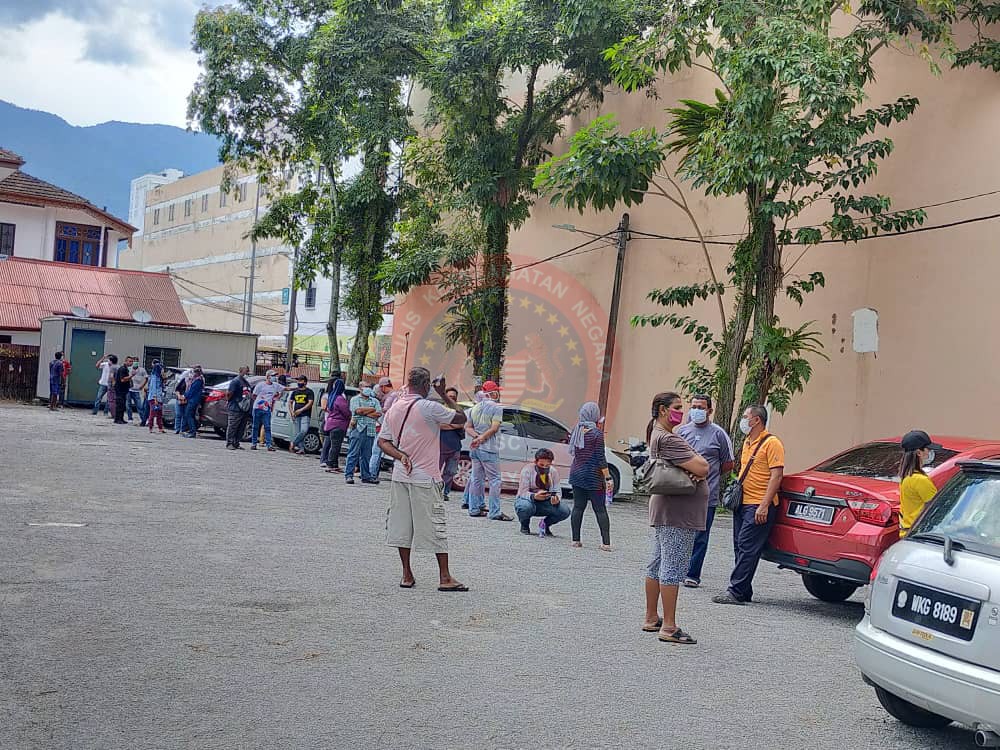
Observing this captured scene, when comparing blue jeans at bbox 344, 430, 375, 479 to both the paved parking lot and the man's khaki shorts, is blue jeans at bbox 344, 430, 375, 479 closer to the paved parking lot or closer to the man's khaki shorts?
the paved parking lot

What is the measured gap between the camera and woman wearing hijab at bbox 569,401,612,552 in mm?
12461

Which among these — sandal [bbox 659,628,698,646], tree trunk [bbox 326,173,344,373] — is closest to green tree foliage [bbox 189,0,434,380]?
tree trunk [bbox 326,173,344,373]

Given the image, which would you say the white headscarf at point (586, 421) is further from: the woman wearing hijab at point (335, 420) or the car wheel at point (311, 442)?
the car wheel at point (311, 442)

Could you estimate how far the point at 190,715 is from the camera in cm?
530

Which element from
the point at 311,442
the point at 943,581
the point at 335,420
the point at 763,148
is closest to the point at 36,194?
the point at 311,442

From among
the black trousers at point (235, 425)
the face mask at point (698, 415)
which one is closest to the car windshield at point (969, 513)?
the face mask at point (698, 415)

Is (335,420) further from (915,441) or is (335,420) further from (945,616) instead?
(945,616)

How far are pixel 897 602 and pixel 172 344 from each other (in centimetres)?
3272

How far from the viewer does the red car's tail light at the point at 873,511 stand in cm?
866

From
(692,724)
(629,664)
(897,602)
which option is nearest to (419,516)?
(629,664)

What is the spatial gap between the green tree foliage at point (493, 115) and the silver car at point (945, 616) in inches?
689

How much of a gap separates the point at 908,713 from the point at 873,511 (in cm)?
313

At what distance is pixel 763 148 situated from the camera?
16031mm

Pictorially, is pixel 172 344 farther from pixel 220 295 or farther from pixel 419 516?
pixel 220 295
